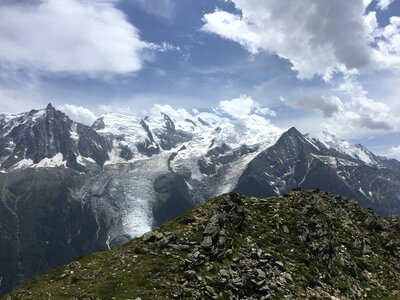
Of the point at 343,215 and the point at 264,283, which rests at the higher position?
the point at 343,215

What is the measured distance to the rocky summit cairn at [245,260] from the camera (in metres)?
52.4

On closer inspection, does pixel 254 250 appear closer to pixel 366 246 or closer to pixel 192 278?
pixel 192 278

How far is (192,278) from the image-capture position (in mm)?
54156

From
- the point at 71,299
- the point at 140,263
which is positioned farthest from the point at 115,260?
the point at 71,299

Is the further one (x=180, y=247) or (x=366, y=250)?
(x=366, y=250)

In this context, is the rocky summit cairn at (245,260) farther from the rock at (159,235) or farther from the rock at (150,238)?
the rock at (159,235)

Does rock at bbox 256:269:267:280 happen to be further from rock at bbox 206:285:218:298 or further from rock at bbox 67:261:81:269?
rock at bbox 67:261:81:269

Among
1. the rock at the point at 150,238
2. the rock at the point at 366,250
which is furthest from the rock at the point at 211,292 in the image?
the rock at the point at 366,250

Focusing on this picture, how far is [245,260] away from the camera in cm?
6191

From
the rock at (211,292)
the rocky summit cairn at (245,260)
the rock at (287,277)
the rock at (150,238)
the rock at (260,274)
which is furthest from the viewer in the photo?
the rock at (150,238)

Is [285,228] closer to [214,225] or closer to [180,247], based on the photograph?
[214,225]

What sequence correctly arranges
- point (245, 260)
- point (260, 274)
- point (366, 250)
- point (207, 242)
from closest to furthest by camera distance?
point (260, 274)
point (245, 260)
point (207, 242)
point (366, 250)

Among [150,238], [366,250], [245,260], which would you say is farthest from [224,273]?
[366,250]

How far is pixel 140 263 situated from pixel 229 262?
12.0 m
